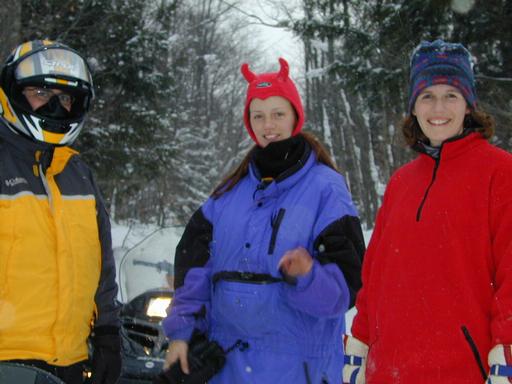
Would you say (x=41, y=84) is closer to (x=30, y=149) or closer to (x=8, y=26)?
(x=30, y=149)

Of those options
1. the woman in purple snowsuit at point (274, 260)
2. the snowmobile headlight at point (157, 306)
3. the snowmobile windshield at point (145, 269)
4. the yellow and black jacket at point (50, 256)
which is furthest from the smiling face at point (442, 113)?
the snowmobile windshield at point (145, 269)

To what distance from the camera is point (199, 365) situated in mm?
2221

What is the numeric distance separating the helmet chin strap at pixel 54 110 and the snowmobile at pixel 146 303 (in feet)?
4.02

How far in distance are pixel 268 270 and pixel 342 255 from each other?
0.28 metres

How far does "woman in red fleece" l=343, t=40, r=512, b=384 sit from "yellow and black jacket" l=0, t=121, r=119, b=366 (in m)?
1.11

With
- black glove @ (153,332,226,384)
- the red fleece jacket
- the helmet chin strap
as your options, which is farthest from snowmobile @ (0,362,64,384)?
the helmet chin strap

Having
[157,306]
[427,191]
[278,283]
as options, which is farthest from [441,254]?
[157,306]

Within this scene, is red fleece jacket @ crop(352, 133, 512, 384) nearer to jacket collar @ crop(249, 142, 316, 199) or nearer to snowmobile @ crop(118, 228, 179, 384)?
jacket collar @ crop(249, 142, 316, 199)

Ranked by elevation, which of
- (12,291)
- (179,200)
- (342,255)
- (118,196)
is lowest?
(179,200)

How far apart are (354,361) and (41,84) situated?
1730mm

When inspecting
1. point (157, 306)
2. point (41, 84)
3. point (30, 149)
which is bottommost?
point (157, 306)

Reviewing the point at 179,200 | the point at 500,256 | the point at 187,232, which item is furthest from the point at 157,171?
the point at 179,200

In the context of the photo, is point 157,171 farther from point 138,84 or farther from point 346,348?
point 346,348

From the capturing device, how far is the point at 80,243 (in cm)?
244
